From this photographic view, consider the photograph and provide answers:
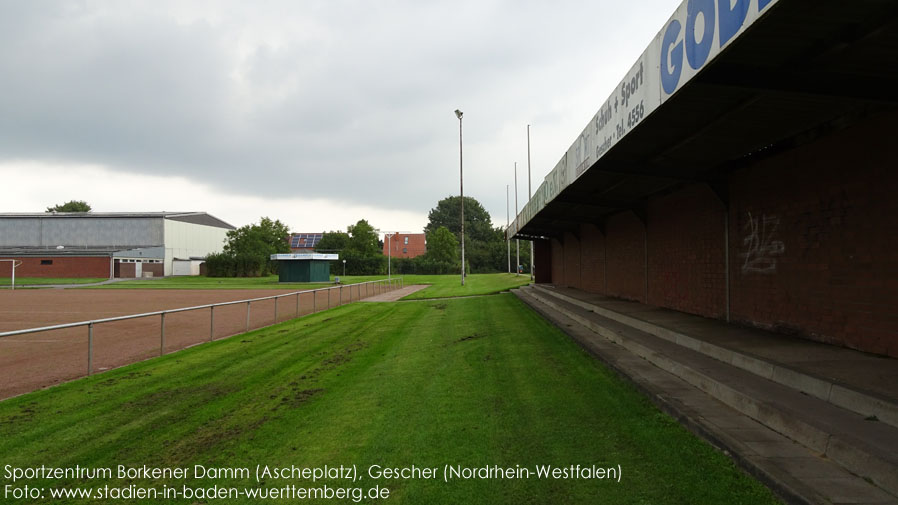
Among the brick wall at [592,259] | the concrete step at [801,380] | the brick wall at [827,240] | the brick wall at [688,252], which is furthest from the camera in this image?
the brick wall at [592,259]

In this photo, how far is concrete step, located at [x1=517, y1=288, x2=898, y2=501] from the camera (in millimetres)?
3084

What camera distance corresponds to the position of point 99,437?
477 cm

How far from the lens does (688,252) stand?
9703mm

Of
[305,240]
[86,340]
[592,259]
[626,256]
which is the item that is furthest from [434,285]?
[305,240]

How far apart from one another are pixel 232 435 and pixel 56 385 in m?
4.38

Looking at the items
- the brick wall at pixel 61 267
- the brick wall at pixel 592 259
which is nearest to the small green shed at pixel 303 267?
the brick wall at pixel 61 267

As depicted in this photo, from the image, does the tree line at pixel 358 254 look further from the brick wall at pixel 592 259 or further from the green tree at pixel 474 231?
the brick wall at pixel 592 259

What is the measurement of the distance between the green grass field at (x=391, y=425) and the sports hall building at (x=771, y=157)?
2.68 metres

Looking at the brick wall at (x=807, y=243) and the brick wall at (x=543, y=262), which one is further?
the brick wall at (x=543, y=262)

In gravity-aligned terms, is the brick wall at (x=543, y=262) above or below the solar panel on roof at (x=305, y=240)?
below

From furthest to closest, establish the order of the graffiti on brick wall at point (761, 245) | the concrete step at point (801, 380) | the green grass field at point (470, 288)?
the green grass field at point (470, 288) < the graffiti on brick wall at point (761, 245) < the concrete step at point (801, 380)

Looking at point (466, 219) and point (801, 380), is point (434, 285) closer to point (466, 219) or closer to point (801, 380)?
point (801, 380)

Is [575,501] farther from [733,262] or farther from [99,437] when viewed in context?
[733,262]

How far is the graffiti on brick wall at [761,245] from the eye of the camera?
22.4 ft
